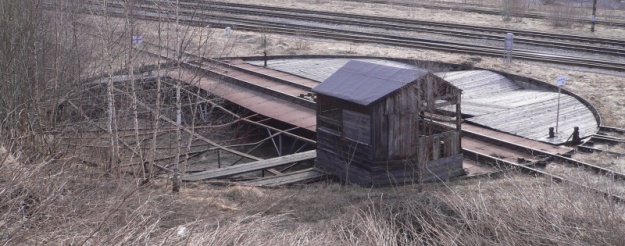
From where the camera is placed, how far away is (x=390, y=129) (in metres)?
13.2

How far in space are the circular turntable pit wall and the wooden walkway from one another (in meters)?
4.07

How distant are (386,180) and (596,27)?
25.7 meters

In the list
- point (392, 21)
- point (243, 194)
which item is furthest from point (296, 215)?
point (392, 21)

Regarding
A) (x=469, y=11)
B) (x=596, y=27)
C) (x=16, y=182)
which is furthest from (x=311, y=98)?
(x=469, y=11)

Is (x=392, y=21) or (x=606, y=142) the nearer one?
(x=606, y=142)

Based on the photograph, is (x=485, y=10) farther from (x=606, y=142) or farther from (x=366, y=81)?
(x=366, y=81)

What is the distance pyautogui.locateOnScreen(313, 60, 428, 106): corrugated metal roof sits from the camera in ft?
42.8

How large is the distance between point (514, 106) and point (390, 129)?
23.9 feet

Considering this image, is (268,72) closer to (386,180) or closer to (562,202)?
(386,180)

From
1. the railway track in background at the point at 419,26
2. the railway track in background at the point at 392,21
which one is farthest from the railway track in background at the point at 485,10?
the railway track in background at the point at 419,26

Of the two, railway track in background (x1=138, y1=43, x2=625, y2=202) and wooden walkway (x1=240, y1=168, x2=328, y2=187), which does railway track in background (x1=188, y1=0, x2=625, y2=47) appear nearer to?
wooden walkway (x1=240, y1=168, x2=328, y2=187)

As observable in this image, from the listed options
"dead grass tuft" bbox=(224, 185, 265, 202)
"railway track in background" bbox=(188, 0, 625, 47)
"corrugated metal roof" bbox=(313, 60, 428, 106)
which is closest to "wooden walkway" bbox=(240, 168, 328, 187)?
"dead grass tuft" bbox=(224, 185, 265, 202)

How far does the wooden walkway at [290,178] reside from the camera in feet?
46.4

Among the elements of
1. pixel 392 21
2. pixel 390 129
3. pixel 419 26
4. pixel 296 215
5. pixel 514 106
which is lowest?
pixel 296 215
